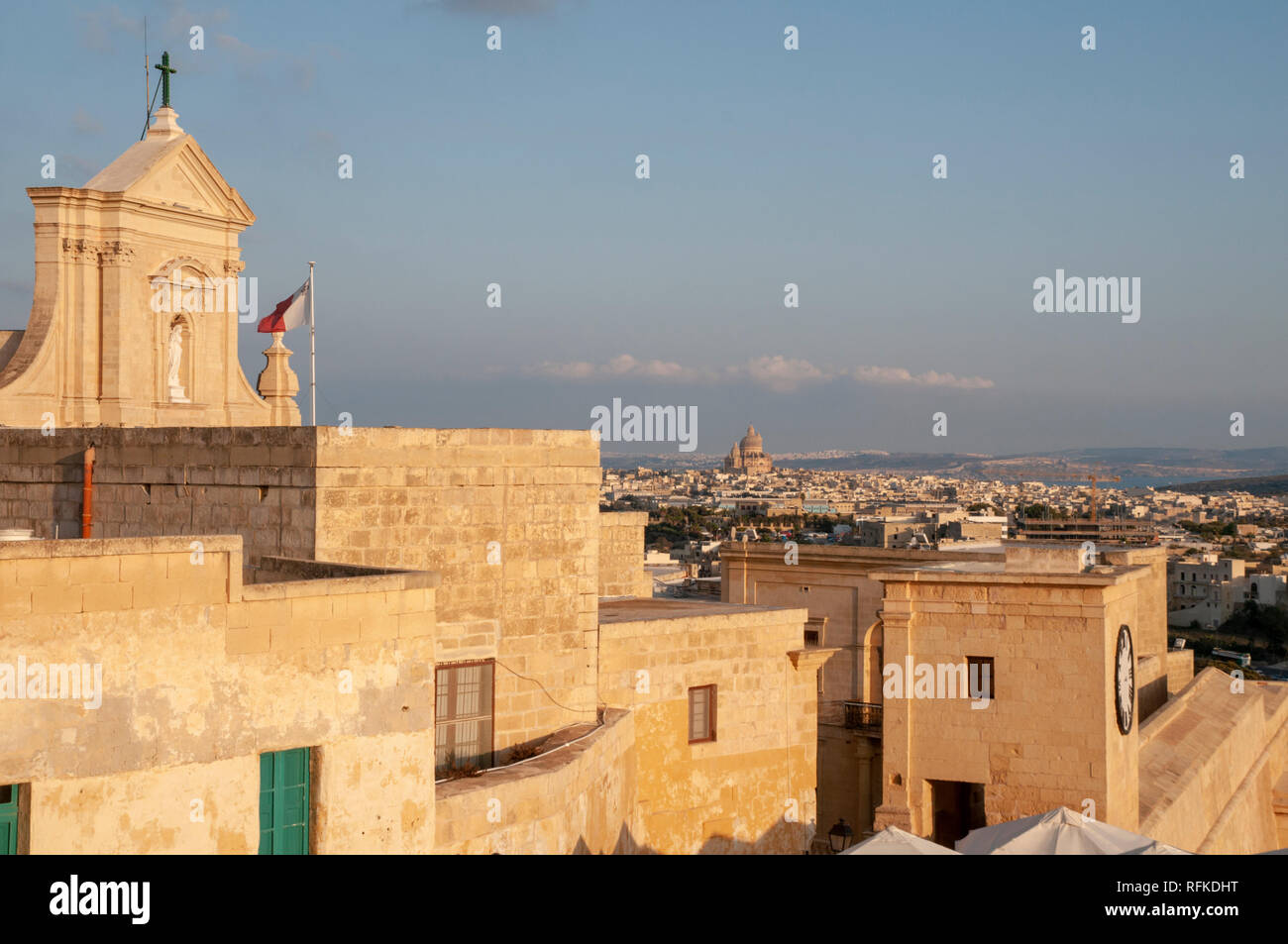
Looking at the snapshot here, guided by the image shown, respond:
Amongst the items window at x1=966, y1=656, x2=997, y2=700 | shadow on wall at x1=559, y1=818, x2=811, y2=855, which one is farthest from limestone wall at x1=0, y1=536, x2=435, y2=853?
window at x1=966, y1=656, x2=997, y2=700

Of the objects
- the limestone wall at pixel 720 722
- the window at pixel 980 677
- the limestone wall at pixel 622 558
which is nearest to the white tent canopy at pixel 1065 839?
the window at pixel 980 677

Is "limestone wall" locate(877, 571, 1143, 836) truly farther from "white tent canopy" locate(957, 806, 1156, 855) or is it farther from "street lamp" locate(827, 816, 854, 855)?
"street lamp" locate(827, 816, 854, 855)

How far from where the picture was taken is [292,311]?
17.8m

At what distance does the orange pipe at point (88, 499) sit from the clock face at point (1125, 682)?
1172 cm

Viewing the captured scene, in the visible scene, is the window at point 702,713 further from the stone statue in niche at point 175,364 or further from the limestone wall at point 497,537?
the stone statue in niche at point 175,364

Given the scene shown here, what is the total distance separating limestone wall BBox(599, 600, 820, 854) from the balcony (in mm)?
10010

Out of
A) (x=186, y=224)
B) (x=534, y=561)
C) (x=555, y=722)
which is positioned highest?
(x=186, y=224)

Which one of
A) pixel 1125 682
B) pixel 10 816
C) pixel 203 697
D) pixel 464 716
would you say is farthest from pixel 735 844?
pixel 10 816

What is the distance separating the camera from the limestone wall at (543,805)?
31.1 ft
